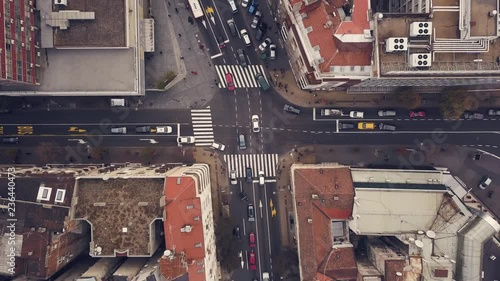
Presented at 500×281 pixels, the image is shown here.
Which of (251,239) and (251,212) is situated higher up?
(251,212)

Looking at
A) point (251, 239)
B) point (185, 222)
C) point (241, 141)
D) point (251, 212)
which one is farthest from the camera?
point (251, 212)

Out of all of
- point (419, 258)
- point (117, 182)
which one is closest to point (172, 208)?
point (117, 182)

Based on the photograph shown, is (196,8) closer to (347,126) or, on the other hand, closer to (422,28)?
(347,126)

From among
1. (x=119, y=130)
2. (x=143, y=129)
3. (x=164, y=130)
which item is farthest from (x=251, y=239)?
(x=119, y=130)

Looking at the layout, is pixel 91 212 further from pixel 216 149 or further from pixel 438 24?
pixel 438 24

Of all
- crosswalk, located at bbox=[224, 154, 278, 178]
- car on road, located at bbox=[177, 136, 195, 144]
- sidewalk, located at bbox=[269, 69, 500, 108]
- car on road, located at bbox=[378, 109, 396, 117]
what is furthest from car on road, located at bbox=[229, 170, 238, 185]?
car on road, located at bbox=[378, 109, 396, 117]

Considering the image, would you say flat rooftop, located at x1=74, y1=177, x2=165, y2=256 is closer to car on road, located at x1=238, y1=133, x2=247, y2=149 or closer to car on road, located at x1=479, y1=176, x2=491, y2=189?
car on road, located at x1=238, y1=133, x2=247, y2=149

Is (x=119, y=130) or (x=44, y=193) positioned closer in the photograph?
(x=44, y=193)
